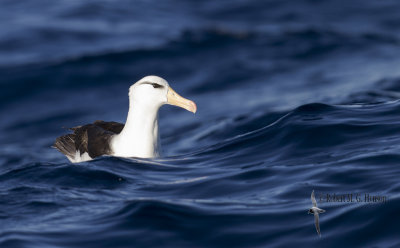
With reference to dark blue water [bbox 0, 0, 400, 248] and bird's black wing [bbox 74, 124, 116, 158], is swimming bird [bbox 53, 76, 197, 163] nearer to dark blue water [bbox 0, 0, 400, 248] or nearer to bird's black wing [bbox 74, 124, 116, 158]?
bird's black wing [bbox 74, 124, 116, 158]

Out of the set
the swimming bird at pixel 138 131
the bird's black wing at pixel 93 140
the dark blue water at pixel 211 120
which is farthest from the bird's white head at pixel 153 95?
the dark blue water at pixel 211 120

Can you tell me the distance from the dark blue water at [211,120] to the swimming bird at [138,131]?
0.40 m

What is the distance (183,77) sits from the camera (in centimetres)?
1916

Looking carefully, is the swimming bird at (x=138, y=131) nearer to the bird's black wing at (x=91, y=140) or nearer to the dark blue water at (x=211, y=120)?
the bird's black wing at (x=91, y=140)

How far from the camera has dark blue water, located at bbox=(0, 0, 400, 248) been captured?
6.18 metres

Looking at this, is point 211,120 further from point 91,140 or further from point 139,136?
point 139,136

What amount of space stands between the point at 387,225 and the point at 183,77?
44.4 feet

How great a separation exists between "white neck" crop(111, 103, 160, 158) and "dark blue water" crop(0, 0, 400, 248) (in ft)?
1.19

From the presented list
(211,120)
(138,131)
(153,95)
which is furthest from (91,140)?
(211,120)

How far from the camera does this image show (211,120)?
15.0m

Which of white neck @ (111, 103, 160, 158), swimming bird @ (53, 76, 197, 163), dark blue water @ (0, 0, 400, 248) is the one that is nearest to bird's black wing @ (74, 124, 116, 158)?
swimming bird @ (53, 76, 197, 163)

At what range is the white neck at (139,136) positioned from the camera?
30.3 feet

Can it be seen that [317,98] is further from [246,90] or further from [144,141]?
[144,141]

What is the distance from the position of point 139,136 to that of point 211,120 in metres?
5.74
